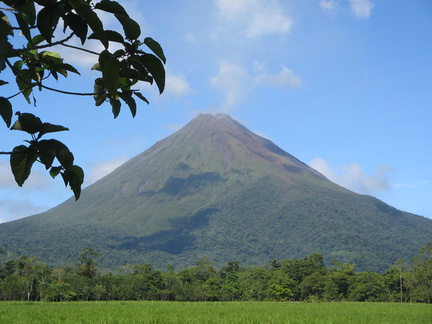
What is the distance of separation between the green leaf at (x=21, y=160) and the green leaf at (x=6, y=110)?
0.21ft

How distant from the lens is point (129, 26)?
74cm

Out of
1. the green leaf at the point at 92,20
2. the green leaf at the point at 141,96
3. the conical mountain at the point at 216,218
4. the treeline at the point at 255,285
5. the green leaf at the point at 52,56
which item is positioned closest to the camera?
the green leaf at the point at 92,20

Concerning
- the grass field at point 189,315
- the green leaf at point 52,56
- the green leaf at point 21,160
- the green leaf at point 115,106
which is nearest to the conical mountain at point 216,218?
the grass field at point 189,315

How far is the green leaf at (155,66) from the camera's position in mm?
782

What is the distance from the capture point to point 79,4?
70cm

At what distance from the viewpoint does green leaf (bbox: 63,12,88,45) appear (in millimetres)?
733

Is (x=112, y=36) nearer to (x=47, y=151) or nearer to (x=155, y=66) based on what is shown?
(x=155, y=66)

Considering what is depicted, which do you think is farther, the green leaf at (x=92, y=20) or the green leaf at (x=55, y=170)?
the green leaf at (x=55, y=170)

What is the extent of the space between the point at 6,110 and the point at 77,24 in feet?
0.79

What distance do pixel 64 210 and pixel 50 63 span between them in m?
169

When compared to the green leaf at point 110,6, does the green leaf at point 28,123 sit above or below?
below

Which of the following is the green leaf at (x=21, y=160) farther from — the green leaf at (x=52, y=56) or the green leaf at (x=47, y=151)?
the green leaf at (x=52, y=56)

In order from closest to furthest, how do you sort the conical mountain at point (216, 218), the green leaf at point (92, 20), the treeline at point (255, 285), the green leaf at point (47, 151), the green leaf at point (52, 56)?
the green leaf at point (92, 20), the green leaf at point (47, 151), the green leaf at point (52, 56), the treeline at point (255, 285), the conical mountain at point (216, 218)

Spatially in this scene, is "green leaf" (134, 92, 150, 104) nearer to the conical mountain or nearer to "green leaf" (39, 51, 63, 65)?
"green leaf" (39, 51, 63, 65)
